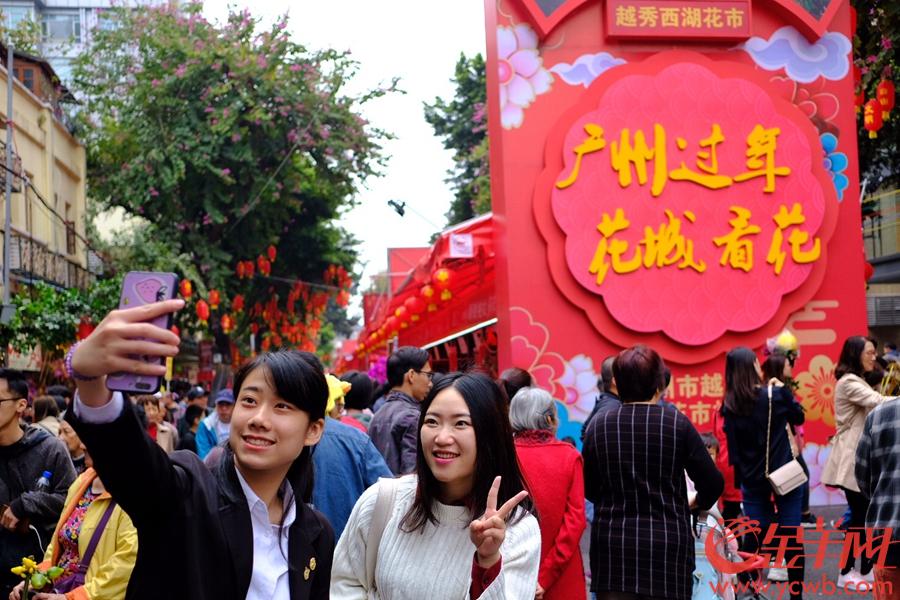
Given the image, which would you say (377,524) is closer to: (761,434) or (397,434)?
(397,434)

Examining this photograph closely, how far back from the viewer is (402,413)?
691 centimetres

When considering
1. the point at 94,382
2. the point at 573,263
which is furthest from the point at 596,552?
the point at 573,263

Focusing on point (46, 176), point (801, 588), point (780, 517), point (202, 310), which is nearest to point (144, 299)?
point (801, 588)

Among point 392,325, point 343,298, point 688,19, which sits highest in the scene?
point 688,19

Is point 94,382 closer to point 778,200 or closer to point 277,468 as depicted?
point 277,468

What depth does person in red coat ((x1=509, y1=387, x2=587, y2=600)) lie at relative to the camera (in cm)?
530

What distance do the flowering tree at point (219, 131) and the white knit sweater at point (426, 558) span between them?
19.7m

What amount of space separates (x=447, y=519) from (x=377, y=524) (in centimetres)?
23

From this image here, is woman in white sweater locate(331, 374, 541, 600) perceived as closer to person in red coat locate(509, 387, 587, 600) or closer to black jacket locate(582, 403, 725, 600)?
person in red coat locate(509, 387, 587, 600)

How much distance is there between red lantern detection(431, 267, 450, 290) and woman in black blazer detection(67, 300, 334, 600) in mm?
12830

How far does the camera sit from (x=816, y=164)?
13391mm

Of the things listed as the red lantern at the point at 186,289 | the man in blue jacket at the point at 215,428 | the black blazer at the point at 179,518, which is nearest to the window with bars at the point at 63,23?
the red lantern at the point at 186,289

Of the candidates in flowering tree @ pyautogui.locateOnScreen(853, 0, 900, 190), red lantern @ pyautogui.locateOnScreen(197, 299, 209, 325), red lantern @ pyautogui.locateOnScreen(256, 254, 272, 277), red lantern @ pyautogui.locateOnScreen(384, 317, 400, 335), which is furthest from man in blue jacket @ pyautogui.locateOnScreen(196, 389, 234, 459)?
red lantern @ pyautogui.locateOnScreen(256, 254, 272, 277)

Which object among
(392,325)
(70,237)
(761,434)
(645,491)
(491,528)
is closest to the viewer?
(491,528)
